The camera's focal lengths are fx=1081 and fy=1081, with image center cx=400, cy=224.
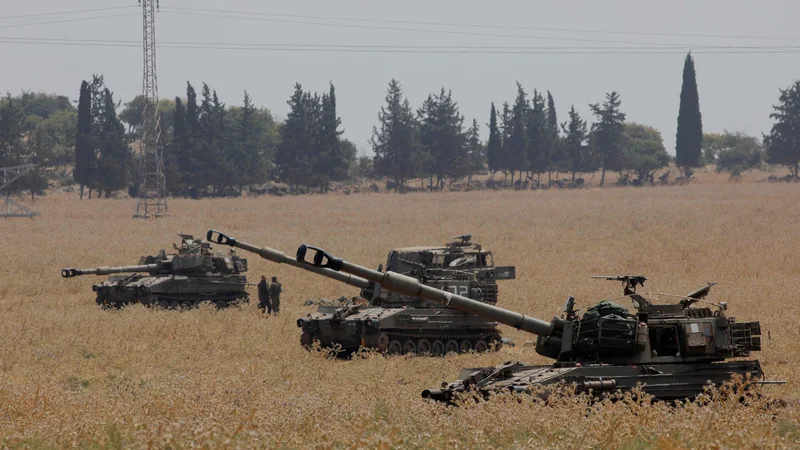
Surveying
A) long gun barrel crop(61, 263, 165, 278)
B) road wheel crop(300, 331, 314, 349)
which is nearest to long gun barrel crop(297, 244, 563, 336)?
road wheel crop(300, 331, 314, 349)

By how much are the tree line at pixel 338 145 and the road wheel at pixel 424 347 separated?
61.9m

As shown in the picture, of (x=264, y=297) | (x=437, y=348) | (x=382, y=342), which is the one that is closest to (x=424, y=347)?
(x=437, y=348)

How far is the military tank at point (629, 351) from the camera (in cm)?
1273

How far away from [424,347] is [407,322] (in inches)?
31.2

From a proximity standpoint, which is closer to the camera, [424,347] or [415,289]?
[415,289]

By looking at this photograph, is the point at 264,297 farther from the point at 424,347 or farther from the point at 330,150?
the point at 330,150

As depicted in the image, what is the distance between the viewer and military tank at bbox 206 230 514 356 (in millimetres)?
→ 21375

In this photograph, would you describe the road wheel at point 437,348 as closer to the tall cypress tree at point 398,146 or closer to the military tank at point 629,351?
the military tank at point 629,351

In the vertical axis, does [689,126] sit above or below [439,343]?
above

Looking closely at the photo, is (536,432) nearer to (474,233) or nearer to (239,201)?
(474,233)

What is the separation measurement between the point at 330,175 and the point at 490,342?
62878 millimetres

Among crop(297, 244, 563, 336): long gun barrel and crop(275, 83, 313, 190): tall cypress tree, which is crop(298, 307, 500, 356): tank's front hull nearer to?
crop(297, 244, 563, 336): long gun barrel

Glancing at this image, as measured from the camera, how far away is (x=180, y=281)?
30.0 meters

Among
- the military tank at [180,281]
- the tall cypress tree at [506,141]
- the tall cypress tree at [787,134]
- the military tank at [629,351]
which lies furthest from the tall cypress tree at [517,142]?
the military tank at [629,351]
